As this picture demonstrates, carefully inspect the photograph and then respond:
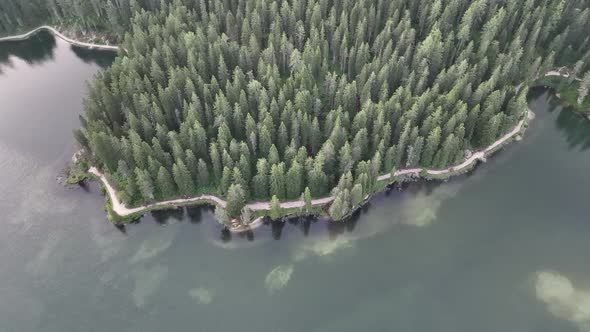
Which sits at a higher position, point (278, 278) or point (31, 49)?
point (31, 49)

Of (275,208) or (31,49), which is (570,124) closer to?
(275,208)

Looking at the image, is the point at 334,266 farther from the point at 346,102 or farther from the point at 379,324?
the point at 346,102

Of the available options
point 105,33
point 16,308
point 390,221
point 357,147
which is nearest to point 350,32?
point 357,147

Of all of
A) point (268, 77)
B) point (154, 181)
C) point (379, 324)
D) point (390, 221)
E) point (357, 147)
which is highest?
point (268, 77)

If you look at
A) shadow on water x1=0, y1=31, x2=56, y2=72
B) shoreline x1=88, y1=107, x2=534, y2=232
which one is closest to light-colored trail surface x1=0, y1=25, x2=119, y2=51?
shadow on water x1=0, y1=31, x2=56, y2=72

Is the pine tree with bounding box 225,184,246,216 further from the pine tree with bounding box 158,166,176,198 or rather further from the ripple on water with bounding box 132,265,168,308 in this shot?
the ripple on water with bounding box 132,265,168,308

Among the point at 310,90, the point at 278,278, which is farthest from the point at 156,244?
the point at 310,90
